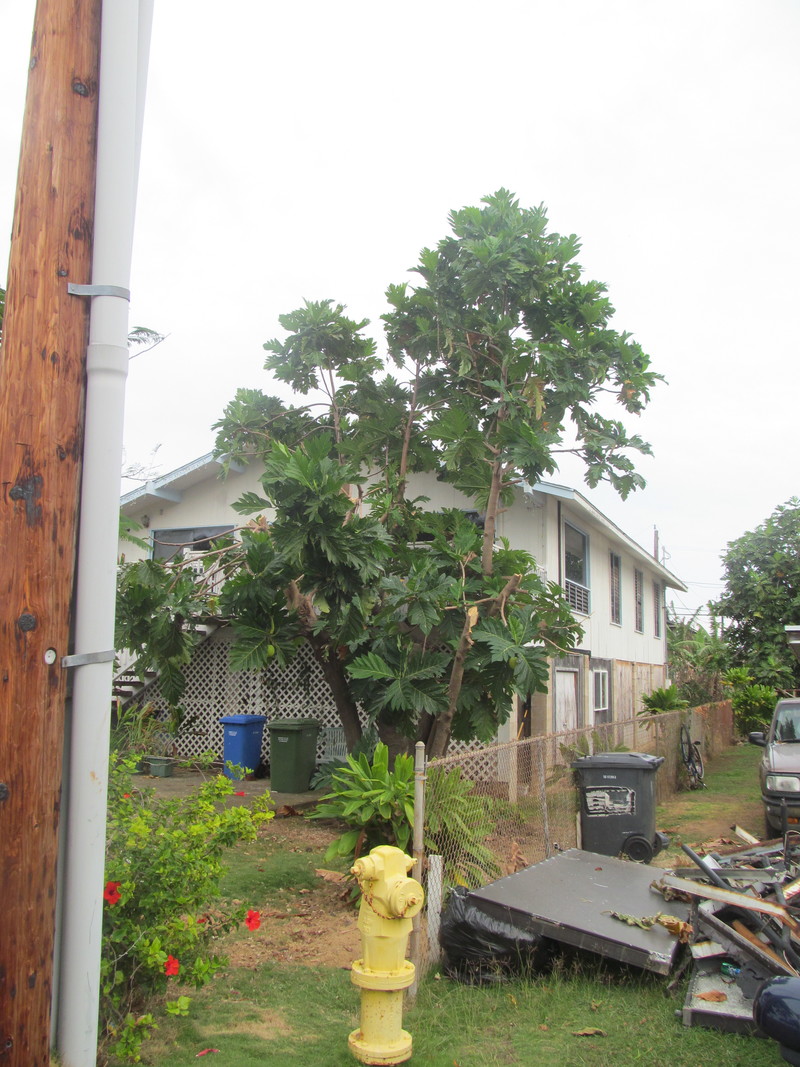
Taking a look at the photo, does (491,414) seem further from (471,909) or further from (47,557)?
(47,557)

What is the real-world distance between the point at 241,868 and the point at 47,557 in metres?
6.39

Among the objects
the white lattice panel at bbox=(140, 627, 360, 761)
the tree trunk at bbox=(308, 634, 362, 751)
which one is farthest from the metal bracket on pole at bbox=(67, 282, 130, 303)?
the white lattice panel at bbox=(140, 627, 360, 761)

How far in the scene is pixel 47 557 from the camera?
273cm

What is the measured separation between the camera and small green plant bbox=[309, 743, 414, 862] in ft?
22.1

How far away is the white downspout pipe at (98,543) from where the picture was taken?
9.10 ft

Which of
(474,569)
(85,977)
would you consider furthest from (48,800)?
(474,569)

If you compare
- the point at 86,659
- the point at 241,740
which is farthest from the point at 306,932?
the point at 241,740

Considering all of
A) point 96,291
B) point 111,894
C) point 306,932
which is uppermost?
point 96,291

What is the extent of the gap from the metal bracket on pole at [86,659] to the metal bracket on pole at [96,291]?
120cm

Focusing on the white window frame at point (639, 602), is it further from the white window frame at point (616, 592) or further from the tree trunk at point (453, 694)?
the tree trunk at point (453, 694)

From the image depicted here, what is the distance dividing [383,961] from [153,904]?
1.16m

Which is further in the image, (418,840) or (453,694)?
(453,694)

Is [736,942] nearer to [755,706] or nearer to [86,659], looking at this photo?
[86,659]

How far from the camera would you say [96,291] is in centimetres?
293
